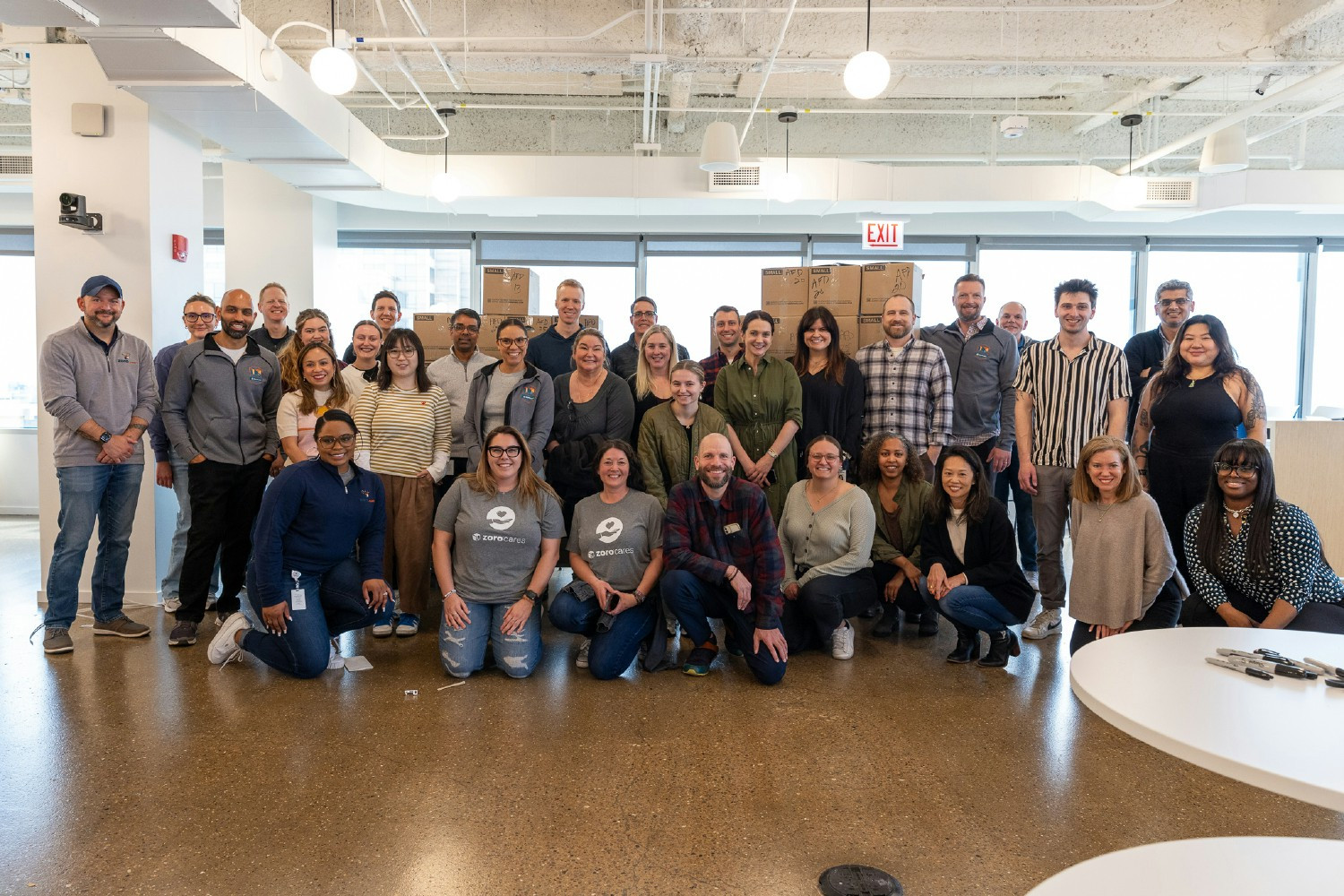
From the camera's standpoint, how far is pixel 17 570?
5.49 meters

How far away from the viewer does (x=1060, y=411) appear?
4188 mm

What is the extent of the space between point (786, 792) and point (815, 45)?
4748 millimetres

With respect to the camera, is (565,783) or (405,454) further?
(405,454)

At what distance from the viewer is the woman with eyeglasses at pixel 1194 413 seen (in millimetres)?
3760

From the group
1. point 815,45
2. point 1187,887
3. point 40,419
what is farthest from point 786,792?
point 815,45

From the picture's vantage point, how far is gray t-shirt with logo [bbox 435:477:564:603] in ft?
12.1

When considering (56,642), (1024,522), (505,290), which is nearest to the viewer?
(56,642)

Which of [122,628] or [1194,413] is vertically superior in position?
[1194,413]

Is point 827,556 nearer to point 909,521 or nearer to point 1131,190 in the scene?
point 909,521

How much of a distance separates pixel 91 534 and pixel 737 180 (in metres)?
5.29

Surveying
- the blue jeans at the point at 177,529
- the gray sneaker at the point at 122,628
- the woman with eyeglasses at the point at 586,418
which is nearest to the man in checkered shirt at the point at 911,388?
the woman with eyeglasses at the point at 586,418

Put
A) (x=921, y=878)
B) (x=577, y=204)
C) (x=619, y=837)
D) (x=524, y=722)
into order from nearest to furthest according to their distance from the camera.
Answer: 1. (x=921, y=878)
2. (x=619, y=837)
3. (x=524, y=722)
4. (x=577, y=204)

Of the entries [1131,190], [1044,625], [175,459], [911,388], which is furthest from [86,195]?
[1131,190]

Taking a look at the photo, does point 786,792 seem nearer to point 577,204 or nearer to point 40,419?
point 40,419
